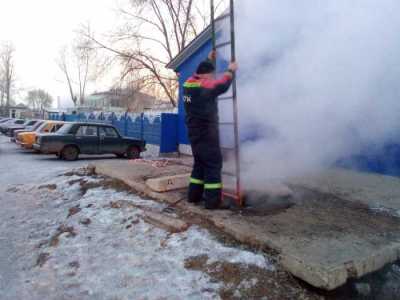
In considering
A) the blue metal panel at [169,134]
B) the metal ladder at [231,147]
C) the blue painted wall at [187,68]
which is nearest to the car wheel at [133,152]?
the blue metal panel at [169,134]

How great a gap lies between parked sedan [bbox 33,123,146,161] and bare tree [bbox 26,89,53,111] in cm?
8936

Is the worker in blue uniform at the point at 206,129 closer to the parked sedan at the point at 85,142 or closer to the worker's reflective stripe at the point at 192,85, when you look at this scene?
the worker's reflective stripe at the point at 192,85

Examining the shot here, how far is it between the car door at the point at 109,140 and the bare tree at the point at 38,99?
89290 mm

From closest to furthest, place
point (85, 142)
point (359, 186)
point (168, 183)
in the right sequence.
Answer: point (168, 183) < point (359, 186) < point (85, 142)

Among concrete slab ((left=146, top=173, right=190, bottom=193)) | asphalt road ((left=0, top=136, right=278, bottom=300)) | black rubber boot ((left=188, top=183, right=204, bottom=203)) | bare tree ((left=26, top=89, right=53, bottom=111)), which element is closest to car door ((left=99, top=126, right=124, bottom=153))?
asphalt road ((left=0, top=136, right=278, bottom=300))

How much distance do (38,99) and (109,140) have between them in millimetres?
92917

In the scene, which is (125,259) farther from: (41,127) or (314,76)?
(41,127)

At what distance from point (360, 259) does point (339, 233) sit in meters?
0.63

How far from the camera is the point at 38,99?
95.1 metres

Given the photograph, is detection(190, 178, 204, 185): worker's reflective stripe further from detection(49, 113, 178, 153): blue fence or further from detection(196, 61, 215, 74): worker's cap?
detection(49, 113, 178, 153): blue fence

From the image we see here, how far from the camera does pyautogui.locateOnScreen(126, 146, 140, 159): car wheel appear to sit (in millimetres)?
13984

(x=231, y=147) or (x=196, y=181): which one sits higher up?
(x=231, y=147)

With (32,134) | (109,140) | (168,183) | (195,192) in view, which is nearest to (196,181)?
(195,192)

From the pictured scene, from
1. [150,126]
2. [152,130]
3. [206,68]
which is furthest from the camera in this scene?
[150,126]
